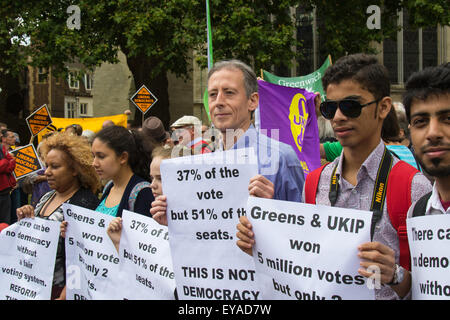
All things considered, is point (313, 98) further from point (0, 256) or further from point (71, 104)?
point (71, 104)

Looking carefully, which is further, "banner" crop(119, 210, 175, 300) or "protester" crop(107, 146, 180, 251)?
"protester" crop(107, 146, 180, 251)

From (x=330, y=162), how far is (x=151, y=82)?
15.6 meters

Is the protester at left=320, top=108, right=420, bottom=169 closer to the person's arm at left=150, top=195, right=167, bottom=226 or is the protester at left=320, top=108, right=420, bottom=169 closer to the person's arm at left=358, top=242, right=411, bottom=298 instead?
the person's arm at left=150, top=195, right=167, bottom=226

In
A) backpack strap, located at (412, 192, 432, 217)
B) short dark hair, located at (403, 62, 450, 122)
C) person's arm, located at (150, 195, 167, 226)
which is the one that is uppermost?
short dark hair, located at (403, 62, 450, 122)

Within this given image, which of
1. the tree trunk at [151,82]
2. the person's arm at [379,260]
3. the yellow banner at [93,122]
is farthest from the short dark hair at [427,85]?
the tree trunk at [151,82]

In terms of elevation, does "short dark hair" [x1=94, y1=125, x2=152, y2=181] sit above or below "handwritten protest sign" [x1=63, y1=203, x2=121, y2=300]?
above

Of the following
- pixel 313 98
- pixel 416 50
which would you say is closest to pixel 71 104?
pixel 416 50

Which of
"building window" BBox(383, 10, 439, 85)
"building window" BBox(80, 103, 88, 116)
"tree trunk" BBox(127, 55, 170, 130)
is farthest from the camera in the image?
"building window" BBox(80, 103, 88, 116)

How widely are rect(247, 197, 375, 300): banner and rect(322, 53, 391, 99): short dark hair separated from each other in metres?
0.55

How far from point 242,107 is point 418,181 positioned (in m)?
1.05

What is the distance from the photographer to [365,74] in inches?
86.4

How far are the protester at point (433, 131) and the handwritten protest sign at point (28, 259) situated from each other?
7.60ft

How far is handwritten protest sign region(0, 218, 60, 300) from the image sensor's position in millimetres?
3408

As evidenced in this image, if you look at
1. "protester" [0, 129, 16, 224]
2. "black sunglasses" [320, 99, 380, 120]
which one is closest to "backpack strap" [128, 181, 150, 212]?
"black sunglasses" [320, 99, 380, 120]
